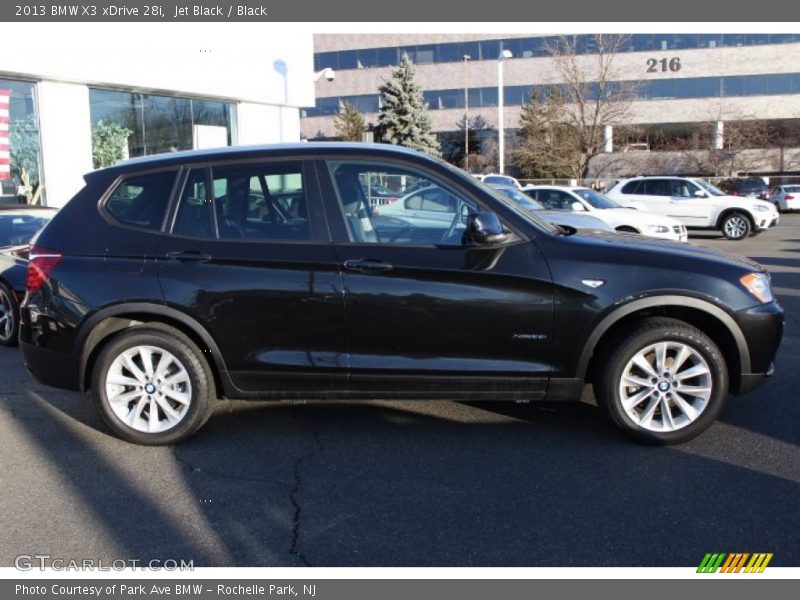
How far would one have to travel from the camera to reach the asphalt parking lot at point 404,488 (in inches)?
138

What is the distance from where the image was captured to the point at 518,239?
15.0 ft

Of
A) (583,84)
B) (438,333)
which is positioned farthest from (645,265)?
(583,84)

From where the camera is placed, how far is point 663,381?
459 cm

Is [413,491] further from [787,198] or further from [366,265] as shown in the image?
[787,198]

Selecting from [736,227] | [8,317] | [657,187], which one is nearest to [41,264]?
[8,317]

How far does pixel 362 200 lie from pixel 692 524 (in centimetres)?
265

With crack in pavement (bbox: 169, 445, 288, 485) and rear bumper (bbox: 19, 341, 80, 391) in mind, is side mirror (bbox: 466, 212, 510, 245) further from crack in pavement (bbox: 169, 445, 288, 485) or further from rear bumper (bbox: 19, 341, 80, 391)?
rear bumper (bbox: 19, 341, 80, 391)

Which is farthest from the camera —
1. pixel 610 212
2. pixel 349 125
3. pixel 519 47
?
pixel 519 47

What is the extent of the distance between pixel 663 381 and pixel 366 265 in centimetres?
196

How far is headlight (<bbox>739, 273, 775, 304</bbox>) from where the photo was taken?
4598 mm

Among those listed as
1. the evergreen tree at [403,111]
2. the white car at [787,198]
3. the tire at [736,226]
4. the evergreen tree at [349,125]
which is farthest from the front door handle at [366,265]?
the evergreen tree at [349,125]

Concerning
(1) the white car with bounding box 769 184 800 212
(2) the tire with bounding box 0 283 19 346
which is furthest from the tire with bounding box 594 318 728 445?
(1) the white car with bounding box 769 184 800 212

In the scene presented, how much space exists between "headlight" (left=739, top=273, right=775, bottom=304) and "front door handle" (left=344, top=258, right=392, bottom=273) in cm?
221

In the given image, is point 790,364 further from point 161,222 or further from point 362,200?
point 161,222
